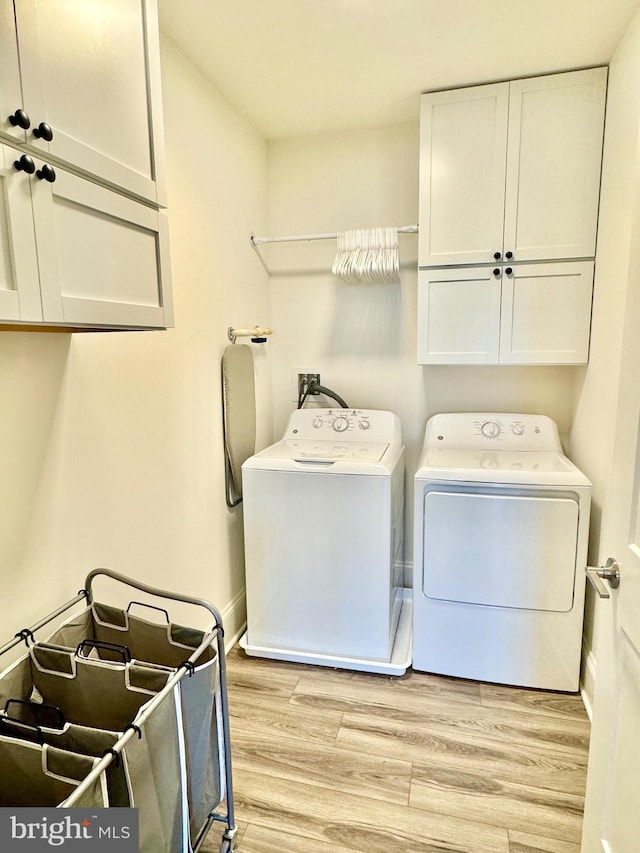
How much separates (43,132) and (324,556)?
1722mm

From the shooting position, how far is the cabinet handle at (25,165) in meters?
0.82

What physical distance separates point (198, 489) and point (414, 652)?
45.5 inches

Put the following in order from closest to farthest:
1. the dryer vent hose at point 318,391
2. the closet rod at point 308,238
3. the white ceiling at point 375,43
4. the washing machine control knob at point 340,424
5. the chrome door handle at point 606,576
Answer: the chrome door handle at point 606,576, the white ceiling at point 375,43, the closet rod at point 308,238, the washing machine control knob at point 340,424, the dryer vent hose at point 318,391

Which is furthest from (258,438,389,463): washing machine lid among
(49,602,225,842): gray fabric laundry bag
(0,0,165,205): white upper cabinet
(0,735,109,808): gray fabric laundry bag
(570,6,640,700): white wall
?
(0,735,109,808): gray fabric laundry bag

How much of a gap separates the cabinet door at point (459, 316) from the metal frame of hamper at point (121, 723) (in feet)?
5.11

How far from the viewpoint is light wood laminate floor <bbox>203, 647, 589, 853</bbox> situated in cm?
141

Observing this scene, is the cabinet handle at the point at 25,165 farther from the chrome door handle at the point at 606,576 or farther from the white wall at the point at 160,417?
the chrome door handle at the point at 606,576

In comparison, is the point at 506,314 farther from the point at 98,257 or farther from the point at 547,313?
the point at 98,257

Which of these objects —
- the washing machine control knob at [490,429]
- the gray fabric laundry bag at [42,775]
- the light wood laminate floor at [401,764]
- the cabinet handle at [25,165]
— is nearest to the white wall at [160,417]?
the gray fabric laundry bag at [42,775]

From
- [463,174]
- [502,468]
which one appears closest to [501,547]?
[502,468]

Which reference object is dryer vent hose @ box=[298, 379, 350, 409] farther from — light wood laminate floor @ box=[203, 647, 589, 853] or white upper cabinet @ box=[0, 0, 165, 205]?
white upper cabinet @ box=[0, 0, 165, 205]

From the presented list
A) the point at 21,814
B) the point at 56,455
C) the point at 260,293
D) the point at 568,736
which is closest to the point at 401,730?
the point at 568,736

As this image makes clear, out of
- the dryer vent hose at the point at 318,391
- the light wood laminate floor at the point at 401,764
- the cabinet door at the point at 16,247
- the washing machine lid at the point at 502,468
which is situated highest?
the cabinet door at the point at 16,247

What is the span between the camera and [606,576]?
101 cm
